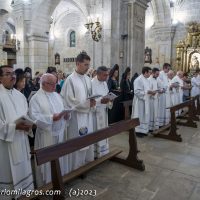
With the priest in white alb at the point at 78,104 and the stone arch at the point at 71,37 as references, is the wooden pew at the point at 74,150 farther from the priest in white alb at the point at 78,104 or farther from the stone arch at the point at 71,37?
the stone arch at the point at 71,37

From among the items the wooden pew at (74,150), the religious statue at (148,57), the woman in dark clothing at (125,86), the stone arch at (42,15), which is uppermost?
the stone arch at (42,15)

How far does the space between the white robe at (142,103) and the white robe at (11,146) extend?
3715 mm

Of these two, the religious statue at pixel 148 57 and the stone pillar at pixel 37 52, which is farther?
the religious statue at pixel 148 57

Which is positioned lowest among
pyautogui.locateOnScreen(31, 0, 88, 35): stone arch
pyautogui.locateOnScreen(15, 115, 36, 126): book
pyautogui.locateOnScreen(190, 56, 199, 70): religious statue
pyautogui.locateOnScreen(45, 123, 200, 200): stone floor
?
pyautogui.locateOnScreen(45, 123, 200, 200): stone floor

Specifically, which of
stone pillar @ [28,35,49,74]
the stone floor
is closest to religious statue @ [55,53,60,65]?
stone pillar @ [28,35,49,74]

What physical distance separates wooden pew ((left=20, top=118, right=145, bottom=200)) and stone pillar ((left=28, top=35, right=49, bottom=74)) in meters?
9.27

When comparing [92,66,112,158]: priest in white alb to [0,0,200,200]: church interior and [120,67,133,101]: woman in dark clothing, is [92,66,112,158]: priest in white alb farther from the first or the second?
[120,67,133,101]: woman in dark clothing

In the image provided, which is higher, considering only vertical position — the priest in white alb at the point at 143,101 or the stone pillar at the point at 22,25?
the stone pillar at the point at 22,25

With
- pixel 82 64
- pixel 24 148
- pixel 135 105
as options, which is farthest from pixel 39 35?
pixel 24 148

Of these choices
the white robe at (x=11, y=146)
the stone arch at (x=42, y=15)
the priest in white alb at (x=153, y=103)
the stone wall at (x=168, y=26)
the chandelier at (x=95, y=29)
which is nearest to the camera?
the white robe at (x=11, y=146)

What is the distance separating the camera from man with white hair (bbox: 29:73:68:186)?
10.5 ft

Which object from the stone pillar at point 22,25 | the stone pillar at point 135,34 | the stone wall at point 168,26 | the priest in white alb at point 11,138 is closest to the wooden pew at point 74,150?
the priest in white alb at point 11,138

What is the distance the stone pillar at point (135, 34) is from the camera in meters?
9.38

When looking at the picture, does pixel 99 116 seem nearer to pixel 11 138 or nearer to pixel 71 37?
pixel 11 138
